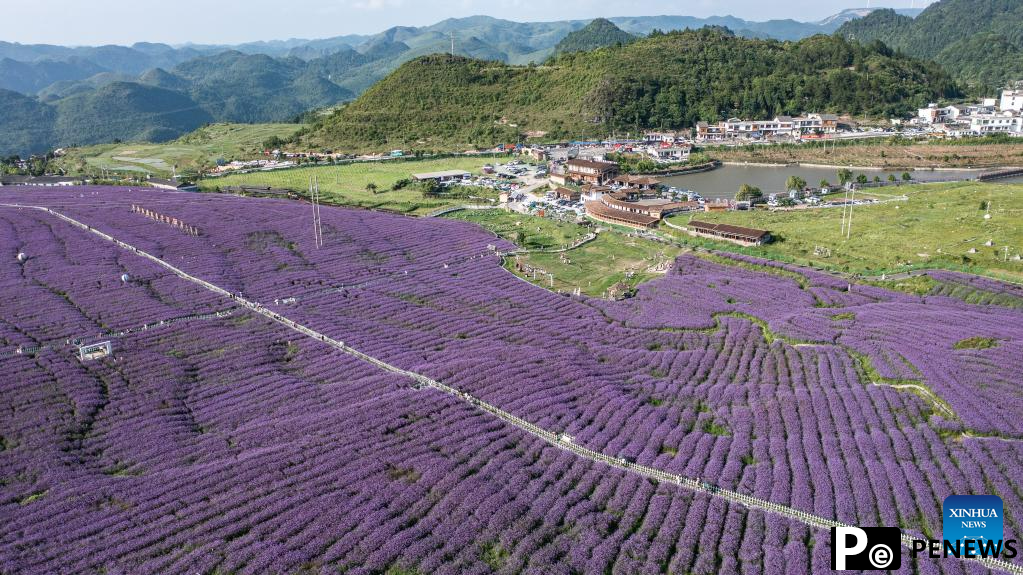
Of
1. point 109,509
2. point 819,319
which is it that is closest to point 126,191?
point 109,509

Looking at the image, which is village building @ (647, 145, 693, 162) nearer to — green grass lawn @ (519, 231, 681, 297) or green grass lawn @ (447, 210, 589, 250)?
green grass lawn @ (447, 210, 589, 250)

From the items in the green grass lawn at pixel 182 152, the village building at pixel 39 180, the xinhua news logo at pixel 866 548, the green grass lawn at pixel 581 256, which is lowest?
the xinhua news logo at pixel 866 548

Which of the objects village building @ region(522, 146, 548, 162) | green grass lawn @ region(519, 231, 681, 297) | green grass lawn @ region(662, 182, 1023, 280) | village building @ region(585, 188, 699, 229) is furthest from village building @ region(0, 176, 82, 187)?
green grass lawn @ region(662, 182, 1023, 280)

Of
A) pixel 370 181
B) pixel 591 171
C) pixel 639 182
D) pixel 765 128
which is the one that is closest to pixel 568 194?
pixel 591 171

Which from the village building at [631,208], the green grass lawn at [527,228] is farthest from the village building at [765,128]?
the green grass lawn at [527,228]

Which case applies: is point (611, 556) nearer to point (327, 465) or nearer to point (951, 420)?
point (327, 465)

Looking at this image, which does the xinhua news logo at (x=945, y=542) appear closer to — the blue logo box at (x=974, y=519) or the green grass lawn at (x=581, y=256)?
the blue logo box at (x=974, y=519)
